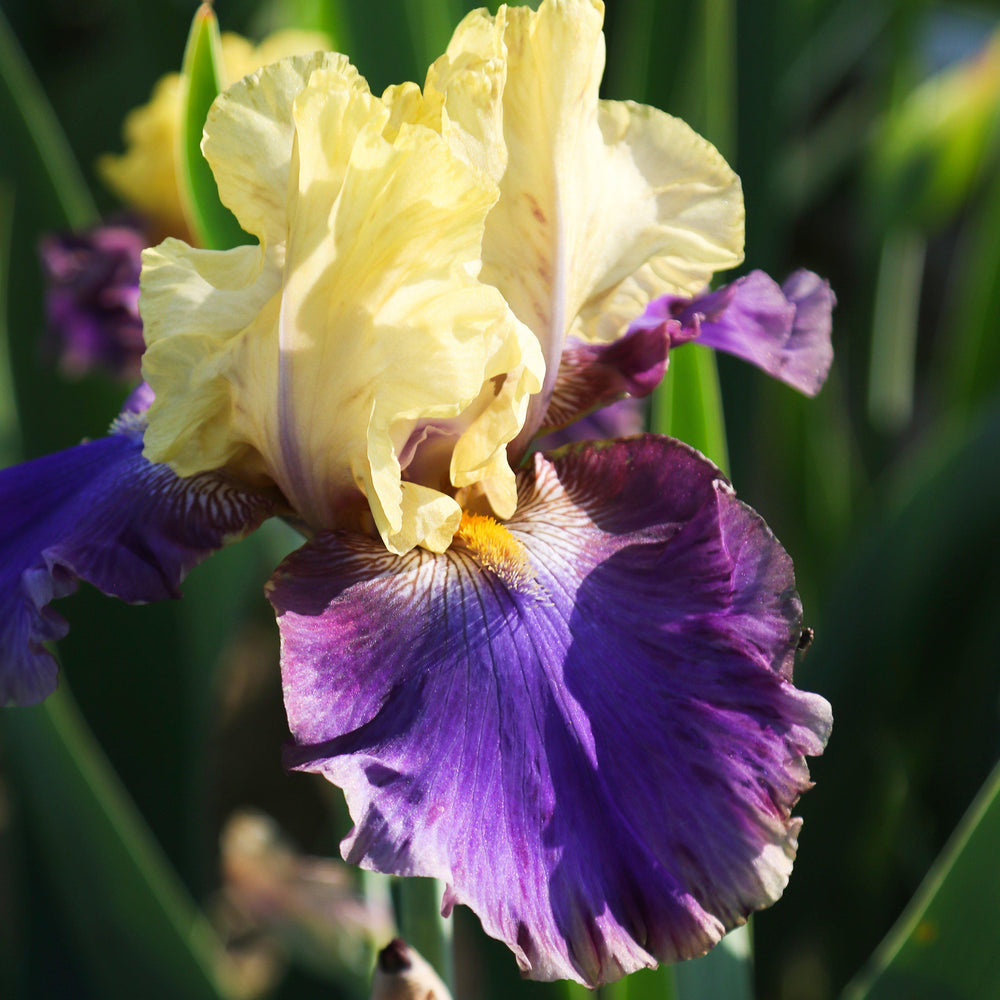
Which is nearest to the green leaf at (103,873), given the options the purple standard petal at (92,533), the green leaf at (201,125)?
the purple standard petal at (92,533)

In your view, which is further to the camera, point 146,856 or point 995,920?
point 146,856

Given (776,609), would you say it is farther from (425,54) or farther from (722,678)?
(425,54)

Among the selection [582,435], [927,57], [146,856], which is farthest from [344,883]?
[927,57]

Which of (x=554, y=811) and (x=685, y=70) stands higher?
(x=685, y=70)

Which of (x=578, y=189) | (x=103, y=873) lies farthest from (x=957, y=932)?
(x=103, y=873)

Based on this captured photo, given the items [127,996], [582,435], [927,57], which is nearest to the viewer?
[582,435]

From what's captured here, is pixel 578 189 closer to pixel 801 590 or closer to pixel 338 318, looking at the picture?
pixel 338 318

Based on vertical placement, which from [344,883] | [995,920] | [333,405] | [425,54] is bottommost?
[344,883]

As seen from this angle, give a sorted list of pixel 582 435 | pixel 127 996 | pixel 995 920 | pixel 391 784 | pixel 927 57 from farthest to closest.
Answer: pixel 927 57
pixel 127 996
pixel 582 435
pixel 995 920
pixel 391 784
